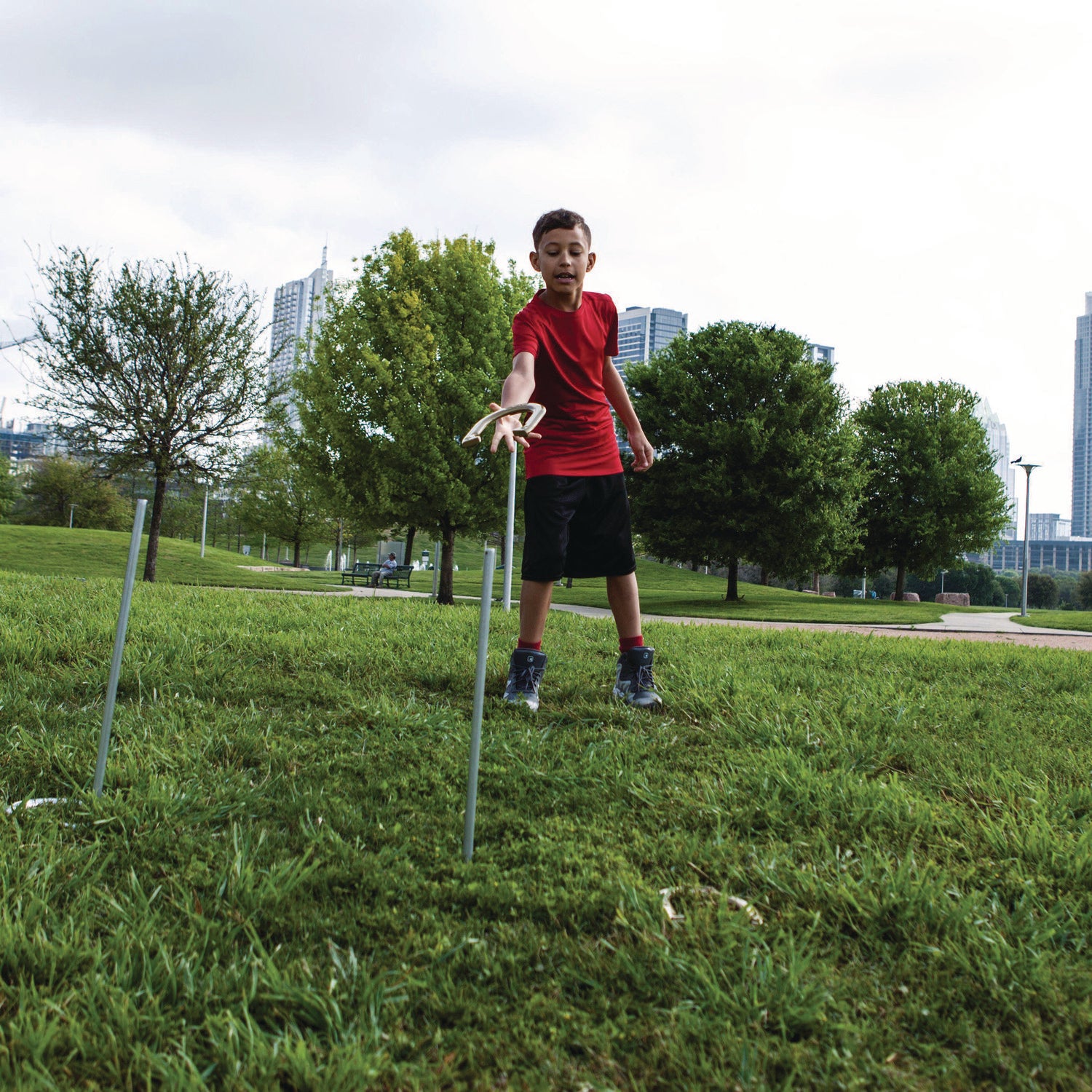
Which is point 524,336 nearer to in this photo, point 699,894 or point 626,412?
point 626,412

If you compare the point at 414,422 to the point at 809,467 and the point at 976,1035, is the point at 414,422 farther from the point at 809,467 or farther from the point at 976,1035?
the point at 976,1035

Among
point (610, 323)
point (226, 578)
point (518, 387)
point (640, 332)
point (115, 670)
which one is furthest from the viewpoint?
point (640, 332)

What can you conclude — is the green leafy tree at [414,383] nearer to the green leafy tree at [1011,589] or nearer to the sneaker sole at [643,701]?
the sneaker sole at [643,701]

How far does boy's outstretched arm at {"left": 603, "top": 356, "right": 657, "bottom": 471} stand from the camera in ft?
13.3

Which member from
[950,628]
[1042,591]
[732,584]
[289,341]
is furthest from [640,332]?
[950,628]

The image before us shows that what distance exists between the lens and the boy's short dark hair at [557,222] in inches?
141

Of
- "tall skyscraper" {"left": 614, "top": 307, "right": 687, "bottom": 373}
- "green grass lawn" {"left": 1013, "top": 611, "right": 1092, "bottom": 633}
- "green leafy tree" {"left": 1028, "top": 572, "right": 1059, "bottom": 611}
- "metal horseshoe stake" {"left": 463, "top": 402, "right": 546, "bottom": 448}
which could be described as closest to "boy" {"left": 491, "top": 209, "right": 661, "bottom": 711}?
"metal horseshoe stake" {"left": 463, "top": 402, "right": 546, "bottom": 448}

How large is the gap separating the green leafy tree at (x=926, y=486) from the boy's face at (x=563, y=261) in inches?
1237

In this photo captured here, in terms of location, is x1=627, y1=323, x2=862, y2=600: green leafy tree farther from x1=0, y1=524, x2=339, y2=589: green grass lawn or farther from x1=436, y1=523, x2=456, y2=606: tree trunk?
x1=0, y1=524, x2=339, y2=589: green grass lawn

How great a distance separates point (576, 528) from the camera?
12.6 ft

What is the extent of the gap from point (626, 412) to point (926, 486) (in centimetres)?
3246

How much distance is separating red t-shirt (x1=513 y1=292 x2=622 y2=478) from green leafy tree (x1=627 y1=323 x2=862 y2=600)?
1964 cm

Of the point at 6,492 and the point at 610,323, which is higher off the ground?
the point at 6,492

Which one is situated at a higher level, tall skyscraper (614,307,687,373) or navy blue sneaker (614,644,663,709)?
tall skyscraper (614,307,687,373)
